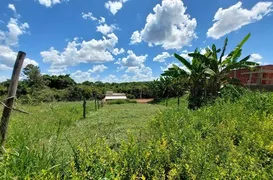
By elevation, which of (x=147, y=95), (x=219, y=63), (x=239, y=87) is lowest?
(x=147, y=95)

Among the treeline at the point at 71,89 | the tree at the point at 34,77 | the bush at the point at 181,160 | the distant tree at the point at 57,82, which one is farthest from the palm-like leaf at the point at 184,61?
the distant tree at the point at 57,82

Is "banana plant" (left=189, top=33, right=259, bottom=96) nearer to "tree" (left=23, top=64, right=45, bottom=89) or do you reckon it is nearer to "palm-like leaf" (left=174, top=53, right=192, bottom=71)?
"palm-like leaf" (left=174, top=53, right=192, bottom=71)

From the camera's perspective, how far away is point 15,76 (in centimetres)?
324

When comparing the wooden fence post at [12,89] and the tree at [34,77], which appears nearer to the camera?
the wooden fence post at [12,89]

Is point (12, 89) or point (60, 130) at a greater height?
point (12, 89)

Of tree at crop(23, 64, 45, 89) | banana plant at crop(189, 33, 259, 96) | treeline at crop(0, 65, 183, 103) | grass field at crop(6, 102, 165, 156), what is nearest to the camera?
grass field at crop(6, 102, 165, 156)

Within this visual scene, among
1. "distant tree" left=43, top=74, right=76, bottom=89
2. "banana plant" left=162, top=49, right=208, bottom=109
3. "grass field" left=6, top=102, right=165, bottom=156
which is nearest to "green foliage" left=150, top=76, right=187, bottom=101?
"banana plant" left=162, top=49, right=208, bottom=109

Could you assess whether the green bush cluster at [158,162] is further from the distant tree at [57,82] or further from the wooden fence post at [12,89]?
the distant tree at [57,82]

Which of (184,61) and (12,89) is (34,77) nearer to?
(184,61)

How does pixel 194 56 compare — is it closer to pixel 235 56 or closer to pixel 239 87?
pixel 235 56

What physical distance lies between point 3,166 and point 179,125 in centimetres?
325

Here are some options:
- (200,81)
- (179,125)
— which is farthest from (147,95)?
(179,125)

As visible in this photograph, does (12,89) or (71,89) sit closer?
(12,89)

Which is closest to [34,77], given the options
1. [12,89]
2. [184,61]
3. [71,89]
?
[71,89]
